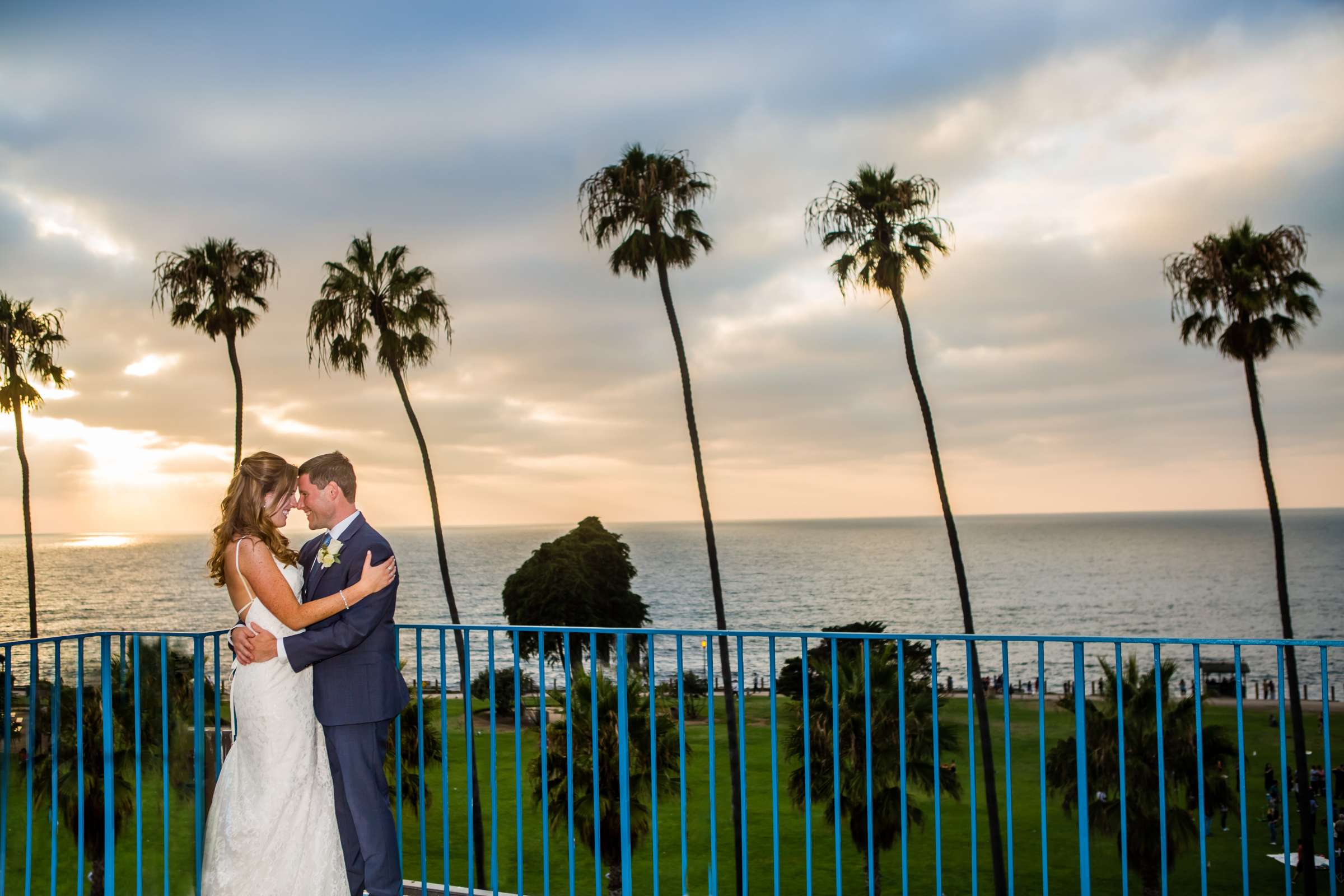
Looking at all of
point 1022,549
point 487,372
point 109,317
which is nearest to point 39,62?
point 109,317

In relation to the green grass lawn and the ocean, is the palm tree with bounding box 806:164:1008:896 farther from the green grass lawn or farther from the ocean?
the ocean

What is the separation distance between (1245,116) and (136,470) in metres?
105

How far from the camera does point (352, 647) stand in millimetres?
3797

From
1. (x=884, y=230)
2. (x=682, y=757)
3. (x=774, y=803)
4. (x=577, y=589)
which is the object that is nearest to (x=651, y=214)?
(x=884, y=230)

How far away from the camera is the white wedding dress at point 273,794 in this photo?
3.94 metres

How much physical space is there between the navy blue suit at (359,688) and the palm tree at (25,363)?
33.5m

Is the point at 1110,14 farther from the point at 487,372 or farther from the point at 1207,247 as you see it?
the point at 487,372

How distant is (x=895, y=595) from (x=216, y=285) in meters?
84.0

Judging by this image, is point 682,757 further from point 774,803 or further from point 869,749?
point 774,803

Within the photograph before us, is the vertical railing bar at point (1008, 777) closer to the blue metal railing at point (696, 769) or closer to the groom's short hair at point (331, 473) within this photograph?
the blue metal railing at point (696, 769)

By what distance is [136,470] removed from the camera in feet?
336

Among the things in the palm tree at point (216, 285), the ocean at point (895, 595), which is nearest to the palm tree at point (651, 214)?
the palm tree at point (216, 285)

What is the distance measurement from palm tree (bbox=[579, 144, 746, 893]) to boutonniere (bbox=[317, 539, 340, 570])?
21.4m

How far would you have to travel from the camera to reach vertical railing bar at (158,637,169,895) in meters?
4.57
